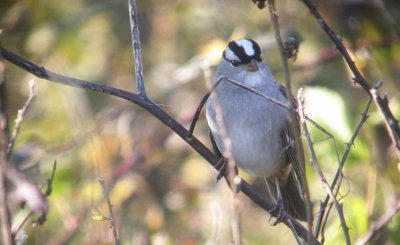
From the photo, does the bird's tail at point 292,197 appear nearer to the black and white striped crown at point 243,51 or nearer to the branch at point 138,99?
the black and white striped crown at point 243,51

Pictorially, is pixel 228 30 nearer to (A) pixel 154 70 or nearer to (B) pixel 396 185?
(A) pixel 154 70

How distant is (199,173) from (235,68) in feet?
5.19

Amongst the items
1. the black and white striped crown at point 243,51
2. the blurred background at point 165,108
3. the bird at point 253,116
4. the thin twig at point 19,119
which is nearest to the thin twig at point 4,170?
the thin twig at point 19,119

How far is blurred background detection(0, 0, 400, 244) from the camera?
3.08 m

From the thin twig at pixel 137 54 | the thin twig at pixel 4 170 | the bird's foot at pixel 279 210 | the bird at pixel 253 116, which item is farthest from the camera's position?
the bird at pixel 253 116

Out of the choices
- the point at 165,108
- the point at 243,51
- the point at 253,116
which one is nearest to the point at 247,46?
the point at 243,51

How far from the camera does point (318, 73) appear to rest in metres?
4.33

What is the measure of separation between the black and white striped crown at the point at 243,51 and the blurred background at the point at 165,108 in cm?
31

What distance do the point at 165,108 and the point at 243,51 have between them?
1687 mm

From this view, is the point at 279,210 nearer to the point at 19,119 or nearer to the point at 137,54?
the point at 137,54

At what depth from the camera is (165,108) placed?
453 cm

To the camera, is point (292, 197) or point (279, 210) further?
point (292, 197)

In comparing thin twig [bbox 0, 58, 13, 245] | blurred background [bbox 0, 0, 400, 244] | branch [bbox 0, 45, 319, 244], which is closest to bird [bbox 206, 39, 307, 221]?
blurred background [bbox 0, 0, 400, 244]

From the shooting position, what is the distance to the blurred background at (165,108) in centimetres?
308
